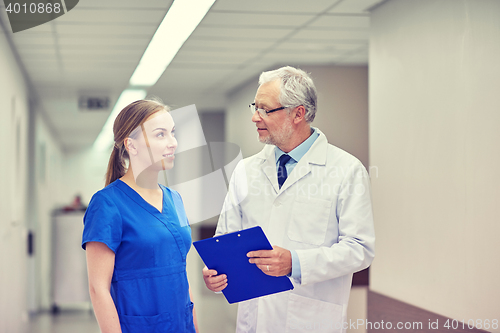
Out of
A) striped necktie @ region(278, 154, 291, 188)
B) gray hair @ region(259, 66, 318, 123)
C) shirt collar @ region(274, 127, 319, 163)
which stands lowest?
striped necktie @ region(278, 154, 291, 188)

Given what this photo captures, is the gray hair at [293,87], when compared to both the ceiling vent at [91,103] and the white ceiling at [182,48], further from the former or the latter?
the ceiling vent at [91,103]

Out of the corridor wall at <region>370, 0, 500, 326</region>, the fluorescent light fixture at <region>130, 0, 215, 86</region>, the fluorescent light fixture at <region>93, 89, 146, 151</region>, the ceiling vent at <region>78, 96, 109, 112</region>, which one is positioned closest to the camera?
the corridor wall at <region>370, 0, 500, 326</region>

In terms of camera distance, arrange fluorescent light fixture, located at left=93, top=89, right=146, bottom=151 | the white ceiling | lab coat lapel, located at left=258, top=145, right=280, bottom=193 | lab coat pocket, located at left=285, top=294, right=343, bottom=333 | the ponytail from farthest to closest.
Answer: fluorescent light fixture, located at left=93, top=89, right=146, bottom=151
the white ceiling
lab coat lapel, located at left=258, top=145, right=280, bottom=193
lab coat pocket, located at left=285, top=294, right=343, bottom=333
the ponytail

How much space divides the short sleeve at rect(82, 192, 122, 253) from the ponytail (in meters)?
0.17

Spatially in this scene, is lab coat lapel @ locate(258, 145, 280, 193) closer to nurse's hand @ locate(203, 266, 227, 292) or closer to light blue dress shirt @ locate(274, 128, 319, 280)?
light blue dress shirt @ locate(274, 128, 319, 280)

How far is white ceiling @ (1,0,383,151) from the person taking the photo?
3.14 m

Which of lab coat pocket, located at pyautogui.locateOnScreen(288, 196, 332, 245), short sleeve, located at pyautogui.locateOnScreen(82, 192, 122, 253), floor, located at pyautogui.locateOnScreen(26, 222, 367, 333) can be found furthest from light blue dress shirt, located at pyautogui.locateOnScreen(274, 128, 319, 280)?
floor, located at pyautogui.locateOnScreen(26, 222, 367, 333)

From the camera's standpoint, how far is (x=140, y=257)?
122cm

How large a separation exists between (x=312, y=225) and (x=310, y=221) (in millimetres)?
15

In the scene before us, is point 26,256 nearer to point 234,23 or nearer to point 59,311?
point 59,311

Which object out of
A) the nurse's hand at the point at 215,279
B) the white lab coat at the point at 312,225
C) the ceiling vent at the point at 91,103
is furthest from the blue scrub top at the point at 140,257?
the ceiling vent at the point at 91,103

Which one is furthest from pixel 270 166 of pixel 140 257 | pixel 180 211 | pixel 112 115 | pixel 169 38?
pixel 112 115

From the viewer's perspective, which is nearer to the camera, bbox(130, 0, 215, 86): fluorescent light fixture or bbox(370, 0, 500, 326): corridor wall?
bbox(370, 0, 500, 326): corridor wall

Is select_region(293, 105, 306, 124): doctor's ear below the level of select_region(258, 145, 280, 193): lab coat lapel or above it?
above
